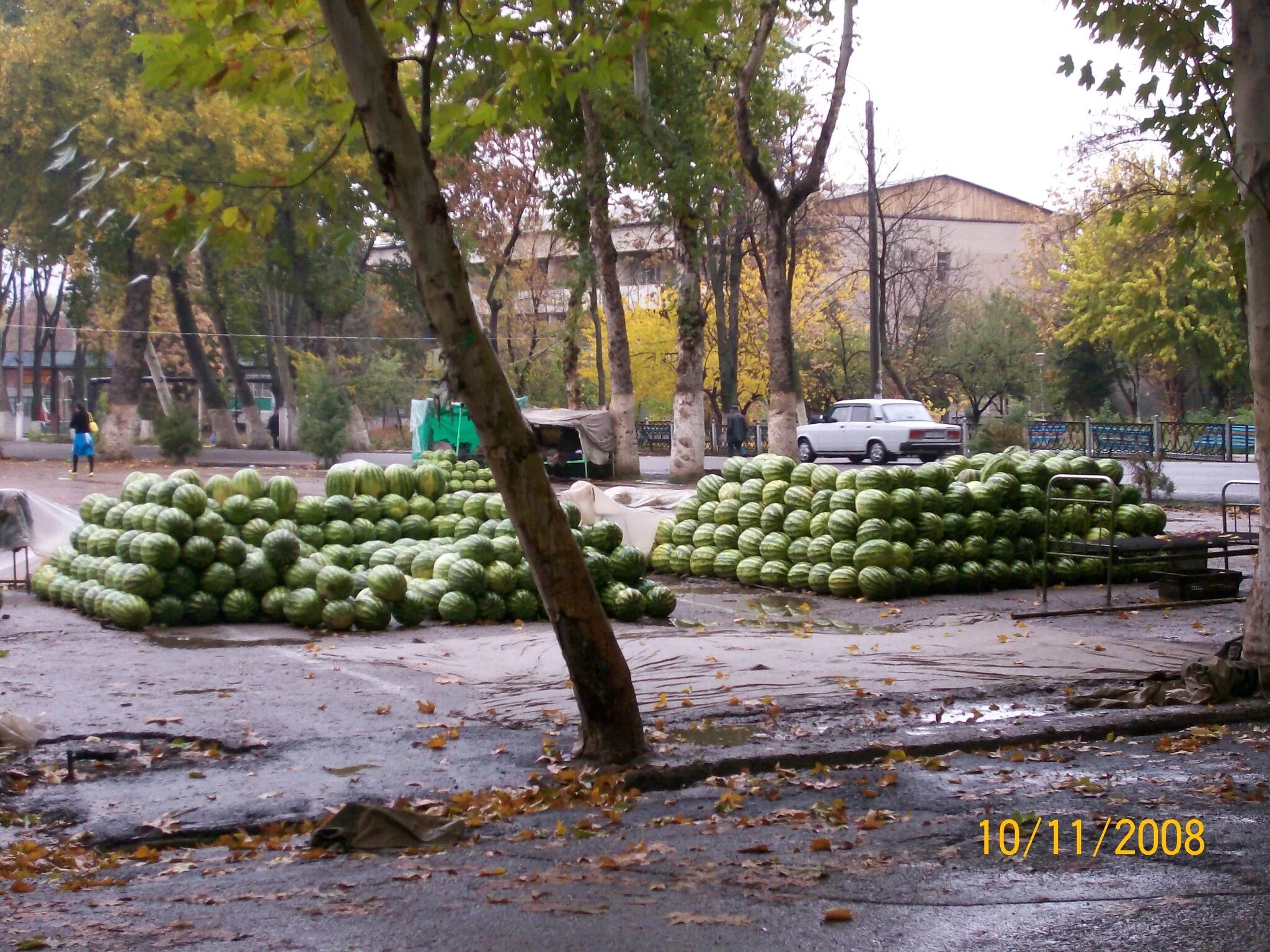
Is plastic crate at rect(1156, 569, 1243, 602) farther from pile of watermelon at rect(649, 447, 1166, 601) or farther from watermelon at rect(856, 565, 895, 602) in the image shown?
watermelon at rect(856, 565, 895, 602)

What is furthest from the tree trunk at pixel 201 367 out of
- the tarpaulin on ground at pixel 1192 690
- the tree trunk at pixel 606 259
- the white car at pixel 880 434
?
the tarpaulin on ground at pixel 1192 690

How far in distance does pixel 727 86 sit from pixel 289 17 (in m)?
14.7

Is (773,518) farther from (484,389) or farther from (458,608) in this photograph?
(484,389)

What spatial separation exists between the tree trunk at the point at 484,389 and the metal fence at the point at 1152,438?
1121 inches

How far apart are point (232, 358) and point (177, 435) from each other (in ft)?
37.6

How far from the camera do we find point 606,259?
2683 centimetres

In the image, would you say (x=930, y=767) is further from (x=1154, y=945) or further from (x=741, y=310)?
(x=741, y=310)

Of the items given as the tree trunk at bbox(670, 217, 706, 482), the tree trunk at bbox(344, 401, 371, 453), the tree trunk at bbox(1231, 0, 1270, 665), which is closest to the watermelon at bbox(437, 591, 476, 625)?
the tree trunk at bbox(1231, 0, 1270, 665)

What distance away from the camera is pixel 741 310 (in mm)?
48969

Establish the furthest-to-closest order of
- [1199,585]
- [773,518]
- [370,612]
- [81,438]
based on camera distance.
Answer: [81,438] < [773,518] < [1199,585] < [370,612]

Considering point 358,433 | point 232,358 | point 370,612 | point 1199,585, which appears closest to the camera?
point 370,612

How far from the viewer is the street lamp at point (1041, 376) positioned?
51500mm

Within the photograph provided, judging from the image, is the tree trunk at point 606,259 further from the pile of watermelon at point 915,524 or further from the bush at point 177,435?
the bush at point 177,435
